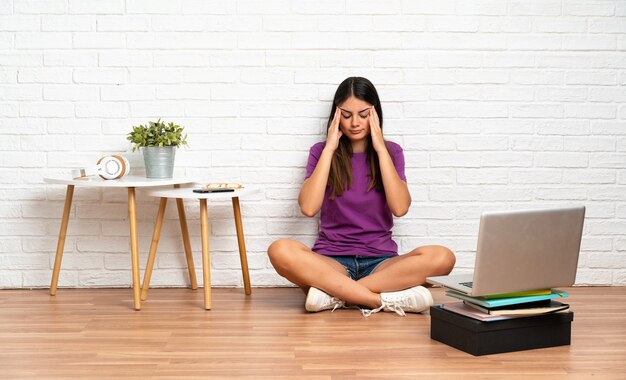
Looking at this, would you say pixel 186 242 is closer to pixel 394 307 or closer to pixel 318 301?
pixel 318 301

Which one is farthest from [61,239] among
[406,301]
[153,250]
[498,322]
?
[498,322]

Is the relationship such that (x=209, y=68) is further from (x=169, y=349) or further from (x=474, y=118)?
(x=169, y=349)

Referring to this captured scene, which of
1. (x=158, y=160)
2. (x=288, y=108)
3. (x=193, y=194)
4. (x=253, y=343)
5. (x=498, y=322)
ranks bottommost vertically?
(x=253, y=343)

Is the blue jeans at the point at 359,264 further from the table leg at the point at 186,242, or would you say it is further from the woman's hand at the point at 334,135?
the table leg at the point at 186,242

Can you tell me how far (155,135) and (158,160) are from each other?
0.33ft

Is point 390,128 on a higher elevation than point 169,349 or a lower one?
higher

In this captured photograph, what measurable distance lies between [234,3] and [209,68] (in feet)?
0.97

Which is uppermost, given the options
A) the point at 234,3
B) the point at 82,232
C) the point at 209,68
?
the point at 234,3

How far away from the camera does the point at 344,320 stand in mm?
2820

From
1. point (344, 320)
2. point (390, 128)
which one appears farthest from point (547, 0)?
point (344, 320)

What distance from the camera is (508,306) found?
96.0 inches

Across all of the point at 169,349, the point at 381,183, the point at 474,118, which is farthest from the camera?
the point at 474,118

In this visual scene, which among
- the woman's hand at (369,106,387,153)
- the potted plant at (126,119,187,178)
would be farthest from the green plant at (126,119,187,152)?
the woman's hand at (369,106,387,153)

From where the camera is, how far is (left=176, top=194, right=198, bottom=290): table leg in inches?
131
